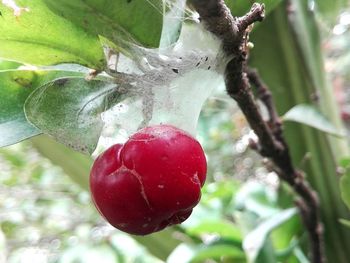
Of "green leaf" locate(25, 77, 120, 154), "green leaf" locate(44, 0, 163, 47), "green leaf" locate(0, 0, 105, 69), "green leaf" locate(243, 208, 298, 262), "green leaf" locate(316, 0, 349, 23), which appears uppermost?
"green leaf" locate(44, 0, 163, 47)

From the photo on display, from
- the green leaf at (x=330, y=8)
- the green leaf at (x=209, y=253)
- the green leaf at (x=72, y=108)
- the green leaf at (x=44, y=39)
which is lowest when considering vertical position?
the green leaf at (x=209, y=253)

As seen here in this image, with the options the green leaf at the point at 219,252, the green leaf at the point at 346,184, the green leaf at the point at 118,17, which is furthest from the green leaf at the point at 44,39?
the green leaf at the point at 219,252

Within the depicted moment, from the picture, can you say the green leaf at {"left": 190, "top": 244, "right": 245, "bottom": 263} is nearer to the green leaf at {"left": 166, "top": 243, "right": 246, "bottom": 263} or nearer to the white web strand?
the green leaf at {"left": 166, "top": 243, "right": 246, "bottom": 263}

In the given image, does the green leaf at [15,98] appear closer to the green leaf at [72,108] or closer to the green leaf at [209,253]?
the green leaf at [72,108]

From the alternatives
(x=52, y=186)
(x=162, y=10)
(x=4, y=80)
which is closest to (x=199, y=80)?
(x=162, y=10)

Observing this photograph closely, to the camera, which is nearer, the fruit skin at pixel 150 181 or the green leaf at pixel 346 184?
the fruit skin at pixel 150 181

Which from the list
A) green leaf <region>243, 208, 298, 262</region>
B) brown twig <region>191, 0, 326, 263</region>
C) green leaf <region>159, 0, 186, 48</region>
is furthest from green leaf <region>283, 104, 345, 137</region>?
green leaf <region>159, 0, 186, 48</region>
